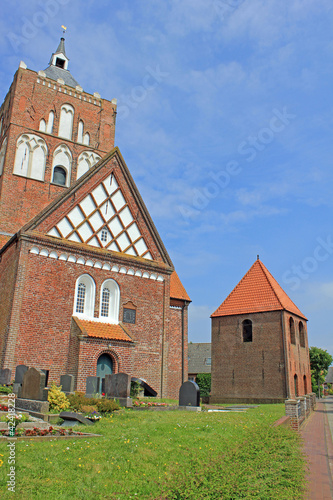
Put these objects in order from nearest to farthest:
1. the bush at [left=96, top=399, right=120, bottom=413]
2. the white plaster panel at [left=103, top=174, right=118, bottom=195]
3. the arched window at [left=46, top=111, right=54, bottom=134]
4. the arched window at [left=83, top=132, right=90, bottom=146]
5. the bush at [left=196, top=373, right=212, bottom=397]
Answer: the bush at [left=96, top=399, right=120, bottom=413] → the white plaster panel at [left=103, top=174, right=118, bottom=195] → the arched window at [left=46, top=111, right=54, bottom=134] → the arched window at [left=83, top=132, right=90, bottom=146] → the bush at [left=196, top=373, right=212, bottom=397]

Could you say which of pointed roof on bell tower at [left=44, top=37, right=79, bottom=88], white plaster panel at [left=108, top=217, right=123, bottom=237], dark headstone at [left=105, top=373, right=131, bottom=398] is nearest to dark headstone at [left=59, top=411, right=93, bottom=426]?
dark headstone at [left=105, top=373, right=131, bottom=398]

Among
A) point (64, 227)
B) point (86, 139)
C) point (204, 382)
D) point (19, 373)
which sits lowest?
point (204, 382)

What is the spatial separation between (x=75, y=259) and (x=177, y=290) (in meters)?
8.86

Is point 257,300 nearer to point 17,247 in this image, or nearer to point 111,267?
point 111,267

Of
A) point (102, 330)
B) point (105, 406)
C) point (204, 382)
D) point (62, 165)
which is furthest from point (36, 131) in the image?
point (204, 382)

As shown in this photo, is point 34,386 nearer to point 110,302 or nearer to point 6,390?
point 6,390

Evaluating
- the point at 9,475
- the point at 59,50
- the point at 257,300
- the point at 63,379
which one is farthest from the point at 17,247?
the point at 59,50

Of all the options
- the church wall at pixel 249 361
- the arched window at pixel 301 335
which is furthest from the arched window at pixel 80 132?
the arched window at pixel 301 335

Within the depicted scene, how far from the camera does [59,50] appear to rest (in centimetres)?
3644

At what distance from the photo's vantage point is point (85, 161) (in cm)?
3197

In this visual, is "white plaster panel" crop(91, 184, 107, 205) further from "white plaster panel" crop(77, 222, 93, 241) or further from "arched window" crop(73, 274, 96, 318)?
"arched window" crop(73, 274, 96, 318)

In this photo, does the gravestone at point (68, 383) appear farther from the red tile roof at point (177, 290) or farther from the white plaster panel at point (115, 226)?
the red tile roof at point (177, 290)

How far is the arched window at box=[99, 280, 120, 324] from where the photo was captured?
74.2ft

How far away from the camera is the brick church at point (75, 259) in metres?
20.0
